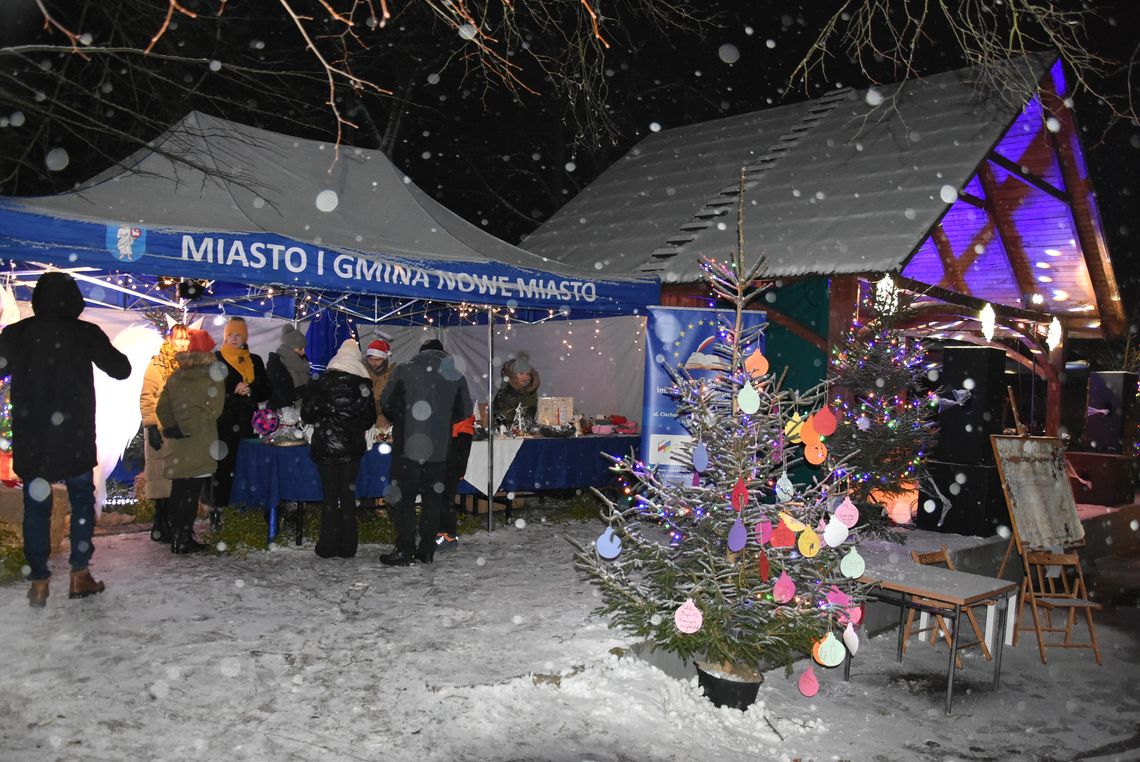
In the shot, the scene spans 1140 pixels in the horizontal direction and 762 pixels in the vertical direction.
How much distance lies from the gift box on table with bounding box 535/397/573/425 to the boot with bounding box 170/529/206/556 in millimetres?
3897

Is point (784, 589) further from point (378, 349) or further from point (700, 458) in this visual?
point (378, 349)

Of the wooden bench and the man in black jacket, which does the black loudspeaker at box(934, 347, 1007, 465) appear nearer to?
the wooden bench

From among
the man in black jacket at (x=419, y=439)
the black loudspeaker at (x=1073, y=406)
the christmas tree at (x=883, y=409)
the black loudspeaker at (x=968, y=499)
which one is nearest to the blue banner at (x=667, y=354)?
the christmas tree at (x=883, y=409)

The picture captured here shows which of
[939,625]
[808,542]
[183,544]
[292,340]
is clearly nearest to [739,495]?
[808,542]

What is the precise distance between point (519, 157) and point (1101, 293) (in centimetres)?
1588

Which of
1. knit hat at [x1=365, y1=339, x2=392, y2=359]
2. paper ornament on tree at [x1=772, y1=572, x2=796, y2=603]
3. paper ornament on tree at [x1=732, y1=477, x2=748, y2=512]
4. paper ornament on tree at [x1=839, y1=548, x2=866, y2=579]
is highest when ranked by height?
knit hat at [x1=365, y1=339, x2=392, y2=359]

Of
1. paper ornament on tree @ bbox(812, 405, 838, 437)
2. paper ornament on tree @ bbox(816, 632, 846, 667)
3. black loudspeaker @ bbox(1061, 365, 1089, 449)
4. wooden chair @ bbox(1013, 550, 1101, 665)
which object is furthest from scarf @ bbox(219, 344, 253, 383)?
black loudspeaker @ bbox(1061, 365, 1089, 449)

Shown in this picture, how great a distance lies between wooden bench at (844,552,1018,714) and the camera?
17.3 feet

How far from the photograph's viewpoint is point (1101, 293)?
1321 centimetres

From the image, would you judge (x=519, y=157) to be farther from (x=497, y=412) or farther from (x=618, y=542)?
(x=618, y=542)

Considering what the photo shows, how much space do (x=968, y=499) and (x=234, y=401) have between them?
24.1 ft

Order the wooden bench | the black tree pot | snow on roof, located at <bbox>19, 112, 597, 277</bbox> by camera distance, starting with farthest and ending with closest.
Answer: snow on roof, located at <bbox>19, 112, 597, 277</bbox>, the wooden bench, the black tree pot

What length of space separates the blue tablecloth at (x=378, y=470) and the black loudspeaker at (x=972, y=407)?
336cm

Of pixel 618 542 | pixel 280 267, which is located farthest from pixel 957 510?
pixel 280 267
